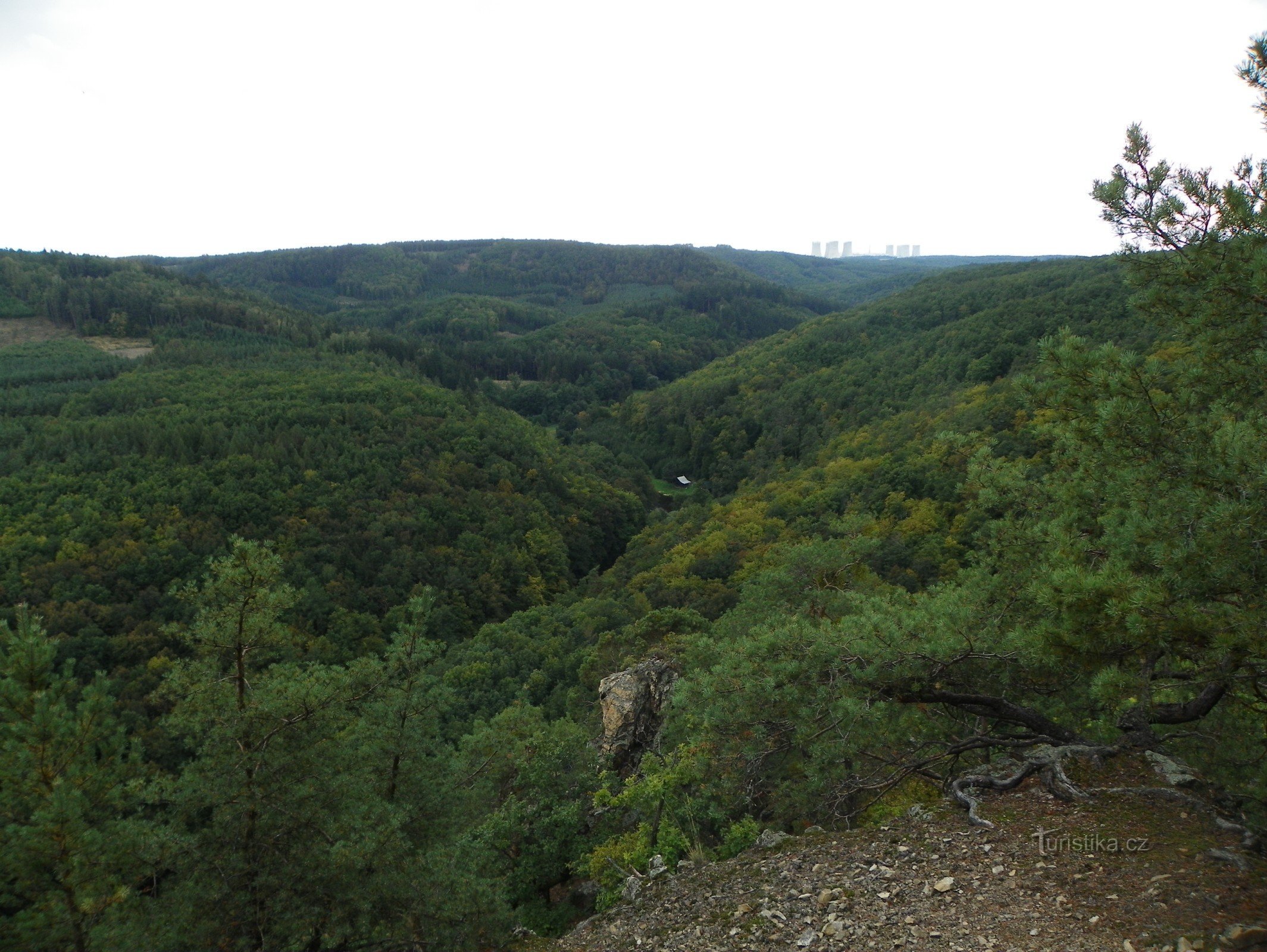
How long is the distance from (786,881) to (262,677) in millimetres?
6934

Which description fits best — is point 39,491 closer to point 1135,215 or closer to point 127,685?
point 127,685

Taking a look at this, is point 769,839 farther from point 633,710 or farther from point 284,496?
point 284,496

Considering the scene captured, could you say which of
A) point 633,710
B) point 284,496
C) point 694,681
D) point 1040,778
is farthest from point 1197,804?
point 284,496

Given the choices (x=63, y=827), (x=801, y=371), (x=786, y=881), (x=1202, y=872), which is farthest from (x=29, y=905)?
(x=801, y=371)

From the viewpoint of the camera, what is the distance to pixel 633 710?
20125 millimetres

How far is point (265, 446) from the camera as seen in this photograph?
64812 millimetres

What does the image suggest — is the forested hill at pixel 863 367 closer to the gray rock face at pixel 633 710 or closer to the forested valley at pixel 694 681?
the forested valley at pixel 694 681

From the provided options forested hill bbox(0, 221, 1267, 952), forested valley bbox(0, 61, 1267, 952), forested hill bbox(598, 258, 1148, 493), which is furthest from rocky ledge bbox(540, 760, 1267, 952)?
forested hill bbox(598, 258, 1148, 493)

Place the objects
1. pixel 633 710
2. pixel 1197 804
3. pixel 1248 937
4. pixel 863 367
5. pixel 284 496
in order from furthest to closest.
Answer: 1. pixel 863 367
2. pixel 284 496
3. pixel 633 710
4. pixel 1197 804
5. pixel 1248 937

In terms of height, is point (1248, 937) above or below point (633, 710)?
above

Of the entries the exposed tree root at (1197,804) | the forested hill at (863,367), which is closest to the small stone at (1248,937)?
the exposed tree root at (1197,804)

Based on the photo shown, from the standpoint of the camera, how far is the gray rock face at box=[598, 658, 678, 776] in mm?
19812

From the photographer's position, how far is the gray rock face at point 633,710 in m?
19.8

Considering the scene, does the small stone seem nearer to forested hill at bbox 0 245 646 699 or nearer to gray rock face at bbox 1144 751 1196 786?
gray rock face at bbox 1144 751 1196 786
